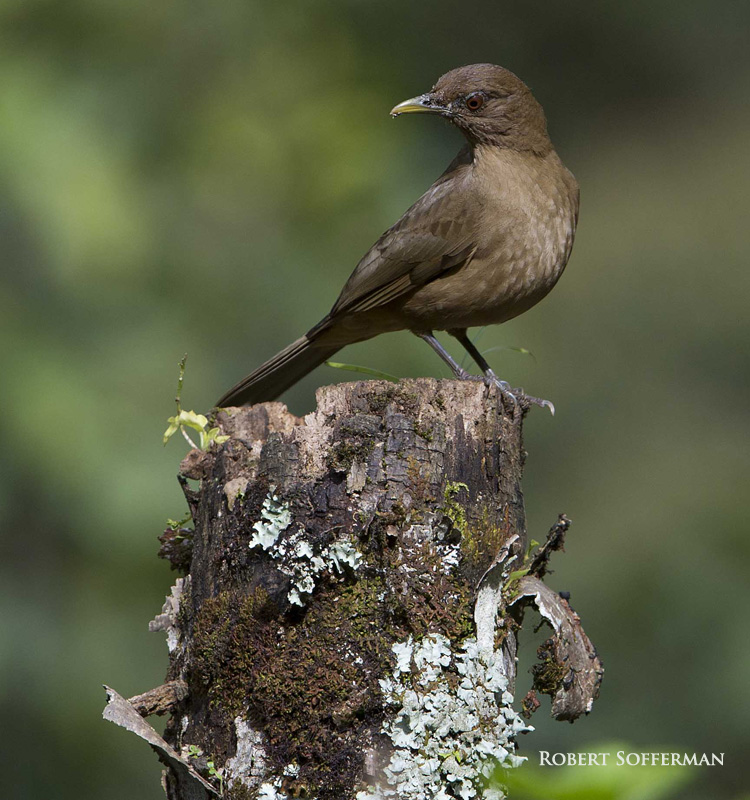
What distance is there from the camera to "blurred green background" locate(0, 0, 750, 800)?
4645mm

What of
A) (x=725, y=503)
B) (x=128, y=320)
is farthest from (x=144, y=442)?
(x=725, y=503)

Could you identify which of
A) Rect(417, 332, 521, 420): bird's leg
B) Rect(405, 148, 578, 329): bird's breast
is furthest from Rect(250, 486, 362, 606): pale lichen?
Rect(405, 148, 578, 329): bird's breast

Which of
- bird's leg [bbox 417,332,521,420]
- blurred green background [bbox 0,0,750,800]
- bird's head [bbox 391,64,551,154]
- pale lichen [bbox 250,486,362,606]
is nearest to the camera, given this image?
pale lichen [bbox 250,486,362,606]

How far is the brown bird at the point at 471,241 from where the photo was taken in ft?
12.6

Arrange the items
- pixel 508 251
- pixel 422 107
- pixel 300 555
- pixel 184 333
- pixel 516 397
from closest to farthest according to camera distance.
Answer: pixel 300 555 → pixel 516 397 → pixel 508 251 → pixel 422 107 → pixel 184 333

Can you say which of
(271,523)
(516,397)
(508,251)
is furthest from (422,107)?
(271,523)

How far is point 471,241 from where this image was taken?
152 inches

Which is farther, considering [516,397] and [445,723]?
[516,397]

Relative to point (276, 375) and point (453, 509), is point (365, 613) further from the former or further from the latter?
point (276, 375)

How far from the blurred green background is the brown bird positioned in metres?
1.01

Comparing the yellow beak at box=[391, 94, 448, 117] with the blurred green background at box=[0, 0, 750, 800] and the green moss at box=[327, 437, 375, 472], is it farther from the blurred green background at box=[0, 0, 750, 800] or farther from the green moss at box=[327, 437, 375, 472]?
the green moss at box=[327, 437, 375, 472]

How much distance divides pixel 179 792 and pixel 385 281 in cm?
217

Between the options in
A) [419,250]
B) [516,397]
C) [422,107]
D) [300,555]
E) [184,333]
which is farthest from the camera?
[184,333]

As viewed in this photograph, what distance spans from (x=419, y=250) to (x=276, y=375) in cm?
78
